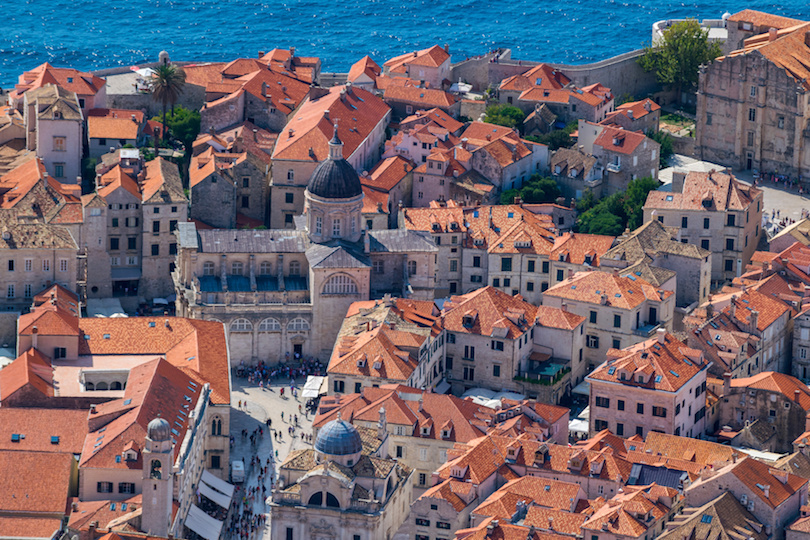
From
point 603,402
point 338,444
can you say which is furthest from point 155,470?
point 603,402

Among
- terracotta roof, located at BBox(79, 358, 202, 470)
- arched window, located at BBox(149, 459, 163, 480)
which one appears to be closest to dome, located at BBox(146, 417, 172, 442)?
arched window, located at BBox(149, 459, 163, 480)

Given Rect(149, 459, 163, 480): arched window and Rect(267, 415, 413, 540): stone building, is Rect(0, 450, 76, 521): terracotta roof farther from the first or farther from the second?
Rect(267, 415, 413, 540): stone building

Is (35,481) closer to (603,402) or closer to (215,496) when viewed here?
(215,496)

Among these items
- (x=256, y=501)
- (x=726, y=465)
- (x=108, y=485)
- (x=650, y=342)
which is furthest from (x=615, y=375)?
(x=108, y=485)

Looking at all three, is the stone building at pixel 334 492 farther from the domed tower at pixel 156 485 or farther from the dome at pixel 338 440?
the domed tower at pixel 156 485

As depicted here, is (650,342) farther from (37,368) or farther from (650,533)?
(37,368)
